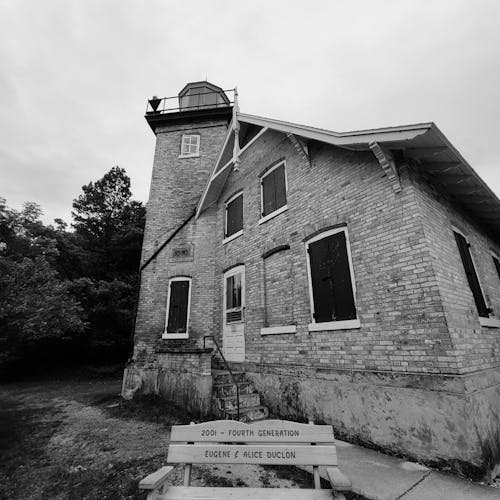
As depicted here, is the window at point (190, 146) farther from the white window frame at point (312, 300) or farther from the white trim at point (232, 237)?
the white window frame at point (312, 300)

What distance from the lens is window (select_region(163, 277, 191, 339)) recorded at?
9508 millimetres

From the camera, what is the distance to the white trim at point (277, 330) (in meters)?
6.20

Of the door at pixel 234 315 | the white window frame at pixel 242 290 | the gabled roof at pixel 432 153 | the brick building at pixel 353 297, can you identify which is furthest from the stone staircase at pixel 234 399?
the gabled roof at pixel 432 153

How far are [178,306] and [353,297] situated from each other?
6.65 meters

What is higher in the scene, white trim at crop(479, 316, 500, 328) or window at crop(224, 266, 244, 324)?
window at crop(224, 266, 244, 324)

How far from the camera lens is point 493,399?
4.16 metres

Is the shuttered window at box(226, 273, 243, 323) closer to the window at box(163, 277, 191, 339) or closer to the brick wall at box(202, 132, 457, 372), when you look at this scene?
the brick wall at box(202, 132, 457, 372)

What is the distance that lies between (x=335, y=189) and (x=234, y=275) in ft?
14.0

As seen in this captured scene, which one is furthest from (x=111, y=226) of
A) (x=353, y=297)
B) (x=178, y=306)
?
(x=353, y=297)

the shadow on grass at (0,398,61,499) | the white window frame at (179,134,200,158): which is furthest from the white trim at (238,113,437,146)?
the shadow on grass at (0,398,61,499)

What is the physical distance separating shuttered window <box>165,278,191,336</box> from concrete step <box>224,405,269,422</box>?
424cm

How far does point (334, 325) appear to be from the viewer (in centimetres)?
532

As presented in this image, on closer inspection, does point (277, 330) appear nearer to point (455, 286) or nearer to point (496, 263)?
point (455, 286)

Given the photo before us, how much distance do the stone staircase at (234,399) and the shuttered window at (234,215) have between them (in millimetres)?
4667
